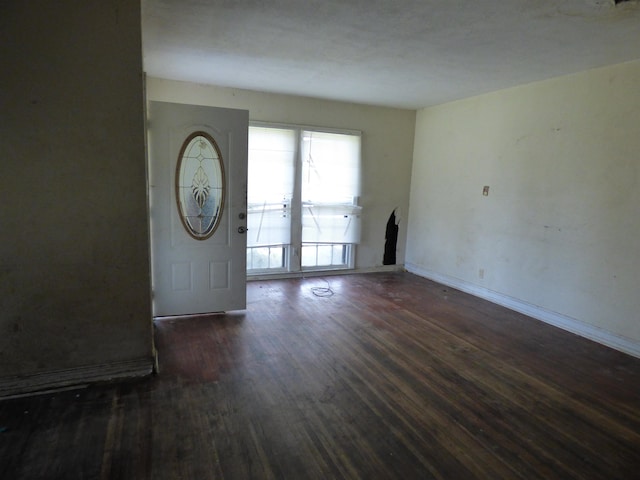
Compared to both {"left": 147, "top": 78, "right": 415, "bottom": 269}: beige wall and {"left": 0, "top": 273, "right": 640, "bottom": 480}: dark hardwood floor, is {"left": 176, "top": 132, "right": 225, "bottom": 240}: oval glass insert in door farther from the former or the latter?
{"left": 147, "top": 78, "right": 415, "bottom": 269}: beige wall

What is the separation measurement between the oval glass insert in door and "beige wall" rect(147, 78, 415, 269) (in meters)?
1.39

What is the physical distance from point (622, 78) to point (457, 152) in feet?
6.69

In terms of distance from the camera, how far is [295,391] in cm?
262

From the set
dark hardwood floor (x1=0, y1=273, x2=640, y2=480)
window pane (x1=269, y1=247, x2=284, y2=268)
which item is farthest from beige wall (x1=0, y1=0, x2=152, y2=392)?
window pane (x1=269, y1=247, x2=284, y2=268)

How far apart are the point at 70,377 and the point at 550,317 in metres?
4.38

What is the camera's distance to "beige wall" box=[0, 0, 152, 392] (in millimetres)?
2271

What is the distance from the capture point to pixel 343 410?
95.3 inches

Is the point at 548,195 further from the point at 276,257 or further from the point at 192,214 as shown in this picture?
the point at 192,214

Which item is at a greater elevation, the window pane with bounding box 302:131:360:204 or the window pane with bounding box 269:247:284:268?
the window pane with bounding box 302:131:360:204

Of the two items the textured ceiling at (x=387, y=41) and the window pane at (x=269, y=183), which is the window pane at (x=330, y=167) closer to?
the window pane at (x=269, y=183)

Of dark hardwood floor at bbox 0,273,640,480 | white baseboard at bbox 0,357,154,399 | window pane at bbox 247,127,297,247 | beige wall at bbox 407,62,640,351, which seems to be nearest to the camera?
dark hardwood floor at bbox 0,273,640,480

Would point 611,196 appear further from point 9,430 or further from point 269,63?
point 9,430

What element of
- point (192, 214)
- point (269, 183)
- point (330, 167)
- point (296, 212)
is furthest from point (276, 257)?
point (192, 214)

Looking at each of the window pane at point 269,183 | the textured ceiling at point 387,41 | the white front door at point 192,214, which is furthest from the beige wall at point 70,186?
the window pane at point 269,183
